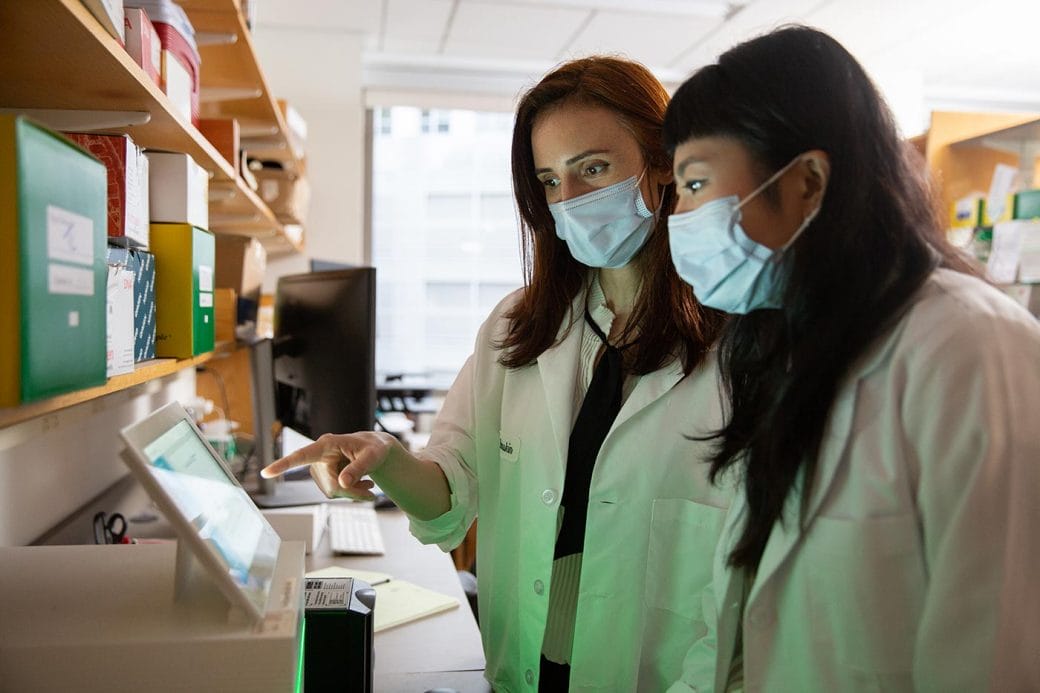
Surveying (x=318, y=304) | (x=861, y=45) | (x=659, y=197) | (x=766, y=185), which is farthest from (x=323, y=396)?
(x=861, y=45)

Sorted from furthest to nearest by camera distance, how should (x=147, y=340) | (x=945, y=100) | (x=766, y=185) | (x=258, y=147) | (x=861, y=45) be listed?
(x=945, y=100) → (x=861, y=45) → (x=258, y=147) → (x=147, y=340) → (x=766, y=185)

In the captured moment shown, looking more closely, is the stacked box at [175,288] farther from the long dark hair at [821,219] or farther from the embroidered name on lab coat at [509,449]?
the long dark hair at [821,219]

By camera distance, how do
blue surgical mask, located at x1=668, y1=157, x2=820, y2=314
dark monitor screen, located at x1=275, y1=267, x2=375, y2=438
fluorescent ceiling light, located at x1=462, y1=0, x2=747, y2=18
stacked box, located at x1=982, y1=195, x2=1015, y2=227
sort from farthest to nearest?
fluorescent ceiling light, located at x1=462, y1=0, x2=747, y2=18, stacked box, located at x1=982, y1=195, x2=1015, y2=227, dark monitor screen, located at x1=275, y1=267, x2=375, y2=438, blue surgical mask, located at x1=668, y1=157, x2=820, y2=314

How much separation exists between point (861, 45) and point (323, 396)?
3811 millimetres

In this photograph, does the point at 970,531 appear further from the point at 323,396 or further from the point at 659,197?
the point at 323,396

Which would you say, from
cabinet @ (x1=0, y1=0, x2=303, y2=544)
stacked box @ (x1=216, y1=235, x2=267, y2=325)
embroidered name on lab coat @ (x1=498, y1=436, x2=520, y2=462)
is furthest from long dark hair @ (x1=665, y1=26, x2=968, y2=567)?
stacked box @ (x1=216, y1=235, x2=267, y2=325)

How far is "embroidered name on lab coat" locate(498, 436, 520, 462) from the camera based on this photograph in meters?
1.30

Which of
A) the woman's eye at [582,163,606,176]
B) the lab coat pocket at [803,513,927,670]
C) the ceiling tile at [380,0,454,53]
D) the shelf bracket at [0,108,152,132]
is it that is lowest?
the lab coat pocket at [803,513,927,670]

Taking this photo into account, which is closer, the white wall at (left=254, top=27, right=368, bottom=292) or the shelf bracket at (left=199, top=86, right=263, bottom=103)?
the shelf bracket at (left=199, top=86, right=263, bottom=103)

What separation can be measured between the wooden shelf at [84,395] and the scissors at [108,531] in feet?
1.83

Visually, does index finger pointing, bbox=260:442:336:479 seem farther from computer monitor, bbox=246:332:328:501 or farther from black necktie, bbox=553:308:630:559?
computer monitor, bbox=246:332:328:501

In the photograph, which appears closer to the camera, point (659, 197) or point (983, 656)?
point (983, 656)

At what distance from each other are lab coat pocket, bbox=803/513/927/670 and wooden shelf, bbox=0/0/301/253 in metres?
0.96

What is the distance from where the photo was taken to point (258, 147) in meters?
2.71
